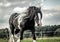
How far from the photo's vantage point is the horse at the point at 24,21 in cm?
232

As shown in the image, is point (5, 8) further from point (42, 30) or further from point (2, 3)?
point (42, 30)

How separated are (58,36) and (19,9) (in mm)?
384

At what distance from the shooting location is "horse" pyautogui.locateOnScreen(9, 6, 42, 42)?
2316 mm

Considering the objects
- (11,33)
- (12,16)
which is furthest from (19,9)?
(11,33)

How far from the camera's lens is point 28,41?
235 cm

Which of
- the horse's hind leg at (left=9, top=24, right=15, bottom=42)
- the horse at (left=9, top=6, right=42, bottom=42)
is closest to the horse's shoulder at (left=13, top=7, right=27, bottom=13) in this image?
the horse at (left=9, top=6, right=42, bottom=42)

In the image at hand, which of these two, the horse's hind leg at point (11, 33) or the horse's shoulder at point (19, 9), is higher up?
the horse's shoulder at point (19, 9)

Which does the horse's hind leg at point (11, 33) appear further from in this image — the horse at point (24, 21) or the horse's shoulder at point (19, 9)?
the horse's shoulder at point (19, 9)

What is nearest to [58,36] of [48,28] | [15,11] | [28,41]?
[48,28]

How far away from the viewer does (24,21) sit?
234 cm

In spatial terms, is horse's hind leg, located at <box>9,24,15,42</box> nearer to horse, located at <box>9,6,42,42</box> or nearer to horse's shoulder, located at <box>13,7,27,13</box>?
horse, located at <box>9,6,42,42</box>

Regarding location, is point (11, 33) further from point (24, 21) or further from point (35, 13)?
point (35, 13)

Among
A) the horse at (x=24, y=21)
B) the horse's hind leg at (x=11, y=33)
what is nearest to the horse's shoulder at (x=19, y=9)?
the horse at (x=24, y=21)

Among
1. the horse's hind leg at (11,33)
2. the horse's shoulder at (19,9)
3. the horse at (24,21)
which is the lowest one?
the horse's hind leg at (11,33)
